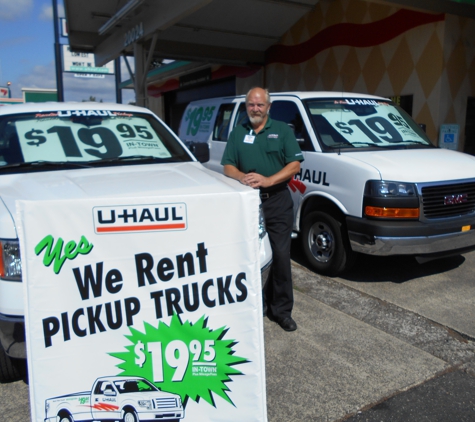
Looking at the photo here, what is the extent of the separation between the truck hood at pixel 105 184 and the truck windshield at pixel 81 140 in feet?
0.95

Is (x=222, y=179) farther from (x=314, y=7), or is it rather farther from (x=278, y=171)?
(x=314, y=7)

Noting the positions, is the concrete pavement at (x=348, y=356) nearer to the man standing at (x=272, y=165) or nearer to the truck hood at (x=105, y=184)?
the man standing at (x=272, y=165)

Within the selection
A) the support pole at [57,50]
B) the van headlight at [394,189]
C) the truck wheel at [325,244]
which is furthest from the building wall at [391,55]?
the support pole at [57,50]

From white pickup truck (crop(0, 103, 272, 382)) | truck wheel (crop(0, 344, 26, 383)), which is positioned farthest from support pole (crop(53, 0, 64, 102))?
truck wheel (crop(0, 344, 26, 383))

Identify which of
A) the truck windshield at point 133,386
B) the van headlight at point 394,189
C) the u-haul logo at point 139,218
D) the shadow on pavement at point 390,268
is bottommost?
the shadow on pavement at point 390,268

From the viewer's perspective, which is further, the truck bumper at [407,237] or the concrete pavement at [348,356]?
the truck bumper at [407,237]

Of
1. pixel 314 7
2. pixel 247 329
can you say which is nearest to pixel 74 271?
pixel 247 329

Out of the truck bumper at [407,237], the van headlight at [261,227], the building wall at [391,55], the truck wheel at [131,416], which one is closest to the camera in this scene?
the truck wheel at [131,416]

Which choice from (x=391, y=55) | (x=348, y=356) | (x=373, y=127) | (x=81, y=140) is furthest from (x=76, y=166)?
(x=391, y=55)

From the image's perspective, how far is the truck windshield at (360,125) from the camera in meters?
5.37

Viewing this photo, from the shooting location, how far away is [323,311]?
4340 mm

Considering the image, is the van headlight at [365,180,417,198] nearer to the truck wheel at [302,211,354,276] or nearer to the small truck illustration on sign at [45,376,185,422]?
the truck wheel at [302,211,354,276]

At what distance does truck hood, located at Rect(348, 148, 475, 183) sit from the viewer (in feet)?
15.0

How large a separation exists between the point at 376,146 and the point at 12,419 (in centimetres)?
435
